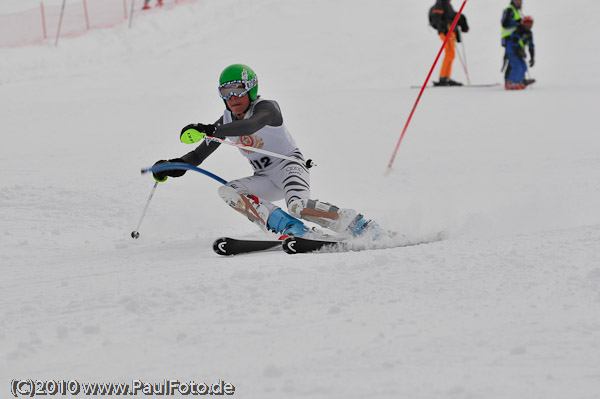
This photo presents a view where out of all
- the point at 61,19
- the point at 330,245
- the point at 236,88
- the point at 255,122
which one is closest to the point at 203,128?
the point at 255,122

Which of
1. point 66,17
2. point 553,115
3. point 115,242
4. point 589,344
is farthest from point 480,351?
point 66,17

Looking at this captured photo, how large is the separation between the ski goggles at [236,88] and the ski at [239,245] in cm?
115

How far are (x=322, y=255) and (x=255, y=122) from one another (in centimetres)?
121

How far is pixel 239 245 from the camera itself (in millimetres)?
4703

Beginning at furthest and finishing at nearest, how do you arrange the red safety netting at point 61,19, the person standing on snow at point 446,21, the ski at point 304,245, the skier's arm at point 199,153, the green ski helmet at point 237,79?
the red safety netting at point 61,19 → the person standing on snow at point 446,21 → the skier's arm at point 199,153 → the green ski helmet at point 237,79 → the ski at point 304,245

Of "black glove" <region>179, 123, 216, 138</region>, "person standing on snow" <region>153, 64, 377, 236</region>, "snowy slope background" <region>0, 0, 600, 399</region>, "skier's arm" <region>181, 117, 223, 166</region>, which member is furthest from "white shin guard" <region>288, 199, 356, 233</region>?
"skier's arm" <region>181, 117, 223, 166</region>

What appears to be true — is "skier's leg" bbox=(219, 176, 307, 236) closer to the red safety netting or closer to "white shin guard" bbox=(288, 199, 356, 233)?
"white shin guard" bbox=(288, 199, 356, 233)

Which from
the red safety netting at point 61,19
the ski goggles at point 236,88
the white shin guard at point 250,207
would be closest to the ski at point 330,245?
the white shin guard at point 250,207

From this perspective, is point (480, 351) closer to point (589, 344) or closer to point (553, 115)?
point (589, 344)

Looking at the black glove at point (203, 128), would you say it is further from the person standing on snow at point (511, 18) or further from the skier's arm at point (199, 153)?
the person standing on snow at point (511, 18)

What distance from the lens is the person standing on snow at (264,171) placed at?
496 cm

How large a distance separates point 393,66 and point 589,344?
14088mm

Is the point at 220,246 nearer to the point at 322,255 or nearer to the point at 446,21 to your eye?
the point at 322,255

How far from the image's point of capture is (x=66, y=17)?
19047 mm
